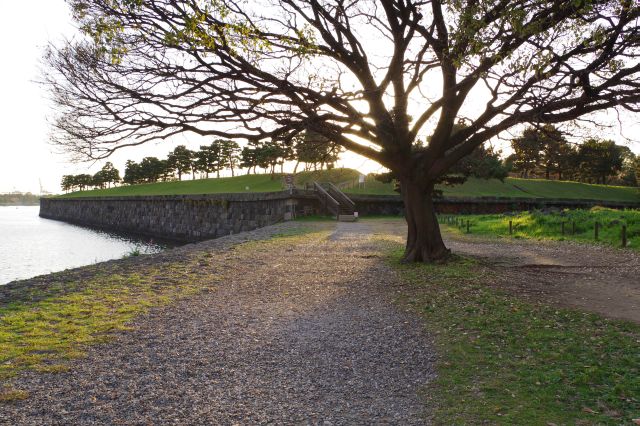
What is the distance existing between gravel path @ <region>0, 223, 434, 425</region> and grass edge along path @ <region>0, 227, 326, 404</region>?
1.02 ft

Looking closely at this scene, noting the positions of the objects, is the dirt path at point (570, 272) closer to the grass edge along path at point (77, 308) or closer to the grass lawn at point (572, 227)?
the grass lawn at point (572, 227)

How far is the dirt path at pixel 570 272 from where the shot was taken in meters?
8.55

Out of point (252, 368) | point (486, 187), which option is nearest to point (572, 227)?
point (252, 368)

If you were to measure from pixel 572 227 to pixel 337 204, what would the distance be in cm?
1660

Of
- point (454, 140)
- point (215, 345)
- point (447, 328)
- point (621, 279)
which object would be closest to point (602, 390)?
point (447, 328)

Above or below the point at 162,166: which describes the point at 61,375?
below

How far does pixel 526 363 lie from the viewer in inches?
214

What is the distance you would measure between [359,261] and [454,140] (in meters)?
4.53

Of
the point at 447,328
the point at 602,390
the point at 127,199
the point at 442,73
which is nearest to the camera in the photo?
the point at 602,390

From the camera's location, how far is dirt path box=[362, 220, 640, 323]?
855cm

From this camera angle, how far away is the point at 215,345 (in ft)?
20.0

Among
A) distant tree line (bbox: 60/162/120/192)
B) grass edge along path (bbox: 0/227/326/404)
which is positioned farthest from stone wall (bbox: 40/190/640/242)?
distant tree line (bbox: 60/162/120/192)

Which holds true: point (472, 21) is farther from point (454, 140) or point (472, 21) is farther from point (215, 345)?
point (215, 345)

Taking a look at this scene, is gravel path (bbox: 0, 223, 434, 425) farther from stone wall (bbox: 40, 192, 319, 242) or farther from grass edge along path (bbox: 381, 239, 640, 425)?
stone wall (bbox: 40, 192, 319, 242)
